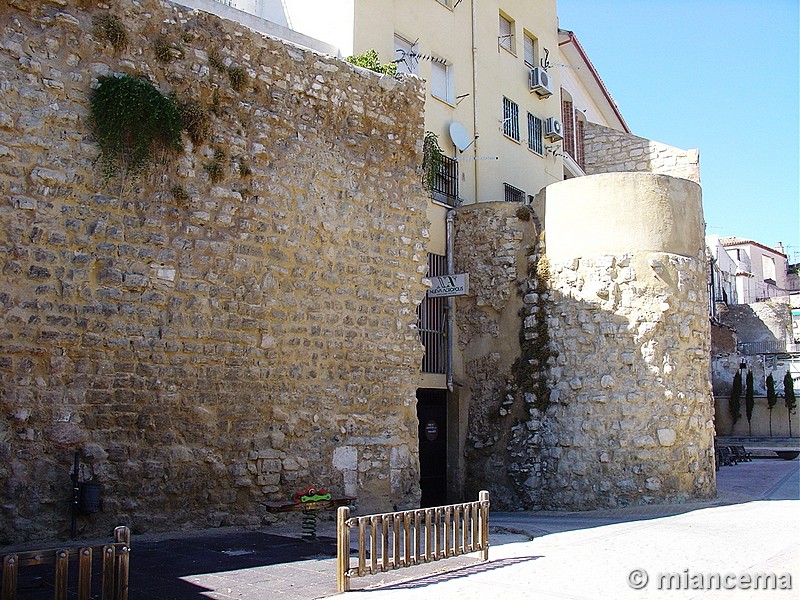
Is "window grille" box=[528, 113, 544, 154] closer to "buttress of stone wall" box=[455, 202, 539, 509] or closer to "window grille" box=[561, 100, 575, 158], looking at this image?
"window grille" box=[561, 100, 575, 158]

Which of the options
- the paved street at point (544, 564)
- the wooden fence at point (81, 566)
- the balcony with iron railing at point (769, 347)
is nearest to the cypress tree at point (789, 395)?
the balcony with iron railing at point (769, 347)

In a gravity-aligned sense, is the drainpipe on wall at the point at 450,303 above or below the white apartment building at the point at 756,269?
below

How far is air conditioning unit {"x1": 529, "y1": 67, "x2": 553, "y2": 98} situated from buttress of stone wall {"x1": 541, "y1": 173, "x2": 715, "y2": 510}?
228 inches

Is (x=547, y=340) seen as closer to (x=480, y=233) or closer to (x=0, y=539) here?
(x=480, y=233)

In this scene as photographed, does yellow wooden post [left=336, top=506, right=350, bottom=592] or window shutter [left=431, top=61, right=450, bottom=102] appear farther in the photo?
window shutter [left=431, top=61, right=450, bottom=102]

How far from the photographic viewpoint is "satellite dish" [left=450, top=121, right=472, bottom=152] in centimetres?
1554

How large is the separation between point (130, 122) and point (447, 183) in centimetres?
796

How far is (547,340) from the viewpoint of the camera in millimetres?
13672

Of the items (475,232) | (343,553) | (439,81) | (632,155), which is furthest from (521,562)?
(632,155)

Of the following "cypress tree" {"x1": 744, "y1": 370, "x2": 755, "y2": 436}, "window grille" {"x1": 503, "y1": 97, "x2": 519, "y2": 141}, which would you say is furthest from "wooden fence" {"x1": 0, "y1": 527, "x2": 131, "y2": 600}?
"cypress tree" {"x1": 744, "y1": 370, "x2": 755, "y2": 436}

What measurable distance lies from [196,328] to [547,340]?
22.6 ft

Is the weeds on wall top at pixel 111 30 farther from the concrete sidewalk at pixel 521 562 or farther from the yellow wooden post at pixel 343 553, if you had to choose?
the yellow wooden post at pixel 343 553

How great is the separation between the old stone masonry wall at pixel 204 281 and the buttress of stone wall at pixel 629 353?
3249 millimetres

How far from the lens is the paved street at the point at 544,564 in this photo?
612 cm
